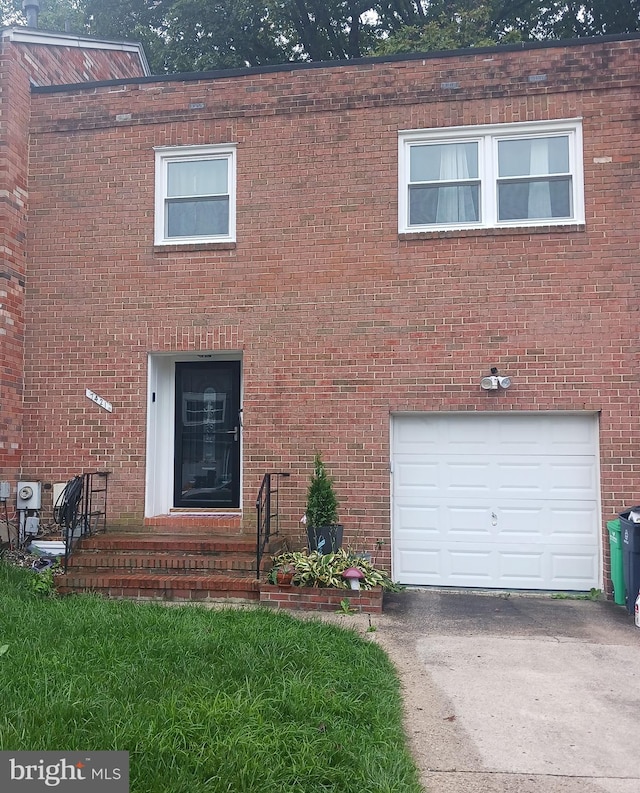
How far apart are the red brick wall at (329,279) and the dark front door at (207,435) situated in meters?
0.58

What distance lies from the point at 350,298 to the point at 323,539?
9.71 feet

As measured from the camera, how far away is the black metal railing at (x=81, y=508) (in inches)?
299

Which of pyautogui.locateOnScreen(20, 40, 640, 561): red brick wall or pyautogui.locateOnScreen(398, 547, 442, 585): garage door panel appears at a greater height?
pyautogui.locateOnScreen(20, 40, 640, 561): red brick wall

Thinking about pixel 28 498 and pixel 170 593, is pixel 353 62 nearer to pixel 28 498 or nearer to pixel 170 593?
pixel 170 593

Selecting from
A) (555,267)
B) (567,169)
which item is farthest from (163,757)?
(567,169)

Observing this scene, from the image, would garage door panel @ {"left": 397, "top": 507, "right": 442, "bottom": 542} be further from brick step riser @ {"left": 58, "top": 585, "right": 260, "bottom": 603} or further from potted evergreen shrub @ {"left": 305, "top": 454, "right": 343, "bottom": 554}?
brick step riser @ {"left": 58, "top": 585, "right": 260, "bottom": 603}

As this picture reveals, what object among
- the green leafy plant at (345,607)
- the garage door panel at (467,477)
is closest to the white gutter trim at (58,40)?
the garage door panel at (467,477)

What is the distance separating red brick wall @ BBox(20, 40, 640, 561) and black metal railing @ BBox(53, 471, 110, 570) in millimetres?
228

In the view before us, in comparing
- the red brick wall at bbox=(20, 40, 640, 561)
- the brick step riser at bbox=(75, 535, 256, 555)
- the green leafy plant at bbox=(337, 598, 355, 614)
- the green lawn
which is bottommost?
the green leafy plant at bbox=(337, 598, 355, 614)

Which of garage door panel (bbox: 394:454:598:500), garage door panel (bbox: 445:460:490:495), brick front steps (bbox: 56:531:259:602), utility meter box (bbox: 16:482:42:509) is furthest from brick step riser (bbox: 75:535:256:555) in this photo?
garage door panel (bbox: 445:460:490:495)

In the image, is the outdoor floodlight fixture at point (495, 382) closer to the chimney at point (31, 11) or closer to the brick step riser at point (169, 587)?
the brick step riser at point (169, 587)

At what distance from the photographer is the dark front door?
8883mm

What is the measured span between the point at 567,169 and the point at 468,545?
4.74 meters

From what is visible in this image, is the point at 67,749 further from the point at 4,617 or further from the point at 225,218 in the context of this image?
the point at 225,218
